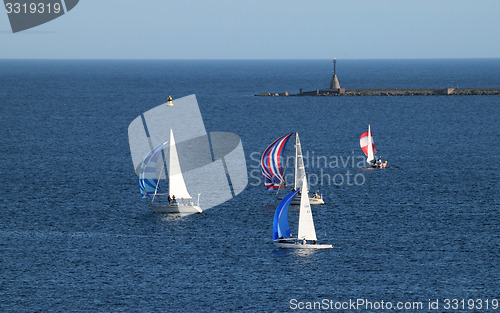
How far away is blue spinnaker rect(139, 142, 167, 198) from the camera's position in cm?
9625

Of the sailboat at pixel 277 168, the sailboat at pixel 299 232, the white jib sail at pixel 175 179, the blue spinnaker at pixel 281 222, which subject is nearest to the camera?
the blue spinnaker at pixel 281 222

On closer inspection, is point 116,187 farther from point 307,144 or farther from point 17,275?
point 307,144

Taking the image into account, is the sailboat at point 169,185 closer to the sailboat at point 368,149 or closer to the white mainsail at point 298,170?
the white mainsail at point 298,170

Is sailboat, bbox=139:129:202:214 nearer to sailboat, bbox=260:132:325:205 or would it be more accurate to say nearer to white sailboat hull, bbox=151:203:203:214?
white sailboat hull, bbox=151:203:203:214

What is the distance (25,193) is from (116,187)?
39.5 feet

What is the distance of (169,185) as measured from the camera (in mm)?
98625

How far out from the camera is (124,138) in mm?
176000

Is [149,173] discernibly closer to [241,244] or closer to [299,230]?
[241,244]

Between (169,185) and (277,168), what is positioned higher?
(277,168)

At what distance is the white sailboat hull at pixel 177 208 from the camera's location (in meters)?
96.6

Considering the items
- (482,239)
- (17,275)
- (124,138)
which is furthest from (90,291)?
(124,138)

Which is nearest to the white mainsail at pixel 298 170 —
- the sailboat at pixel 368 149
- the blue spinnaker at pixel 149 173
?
the blue spinnaker at pixel 149 173

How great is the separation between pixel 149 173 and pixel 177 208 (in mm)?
5211

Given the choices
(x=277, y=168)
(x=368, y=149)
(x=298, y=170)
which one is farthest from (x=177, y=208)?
(x=368, y=149)
